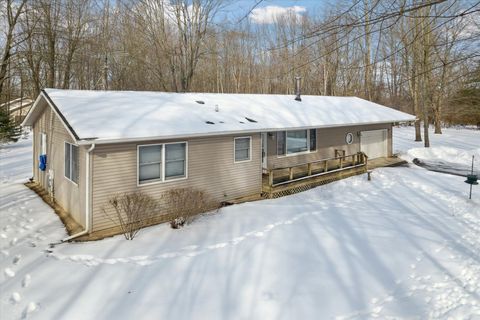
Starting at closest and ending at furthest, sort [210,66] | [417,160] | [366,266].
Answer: [366,266], [417,160], [210,66]

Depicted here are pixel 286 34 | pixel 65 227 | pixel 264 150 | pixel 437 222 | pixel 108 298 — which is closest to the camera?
pixel 108 298

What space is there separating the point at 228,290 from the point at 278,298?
90 centimetres

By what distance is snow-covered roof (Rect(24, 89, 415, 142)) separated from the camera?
9102mm

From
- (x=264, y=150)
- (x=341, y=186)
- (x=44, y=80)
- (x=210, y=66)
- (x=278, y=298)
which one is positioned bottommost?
(x=278, y=298)

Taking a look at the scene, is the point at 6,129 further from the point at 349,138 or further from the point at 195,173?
the point at 349,138

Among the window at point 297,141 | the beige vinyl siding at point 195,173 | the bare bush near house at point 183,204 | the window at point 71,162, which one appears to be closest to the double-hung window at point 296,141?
the window at point 297,141

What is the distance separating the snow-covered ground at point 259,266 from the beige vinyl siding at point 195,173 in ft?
3.01

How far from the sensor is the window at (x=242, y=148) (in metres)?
11.9

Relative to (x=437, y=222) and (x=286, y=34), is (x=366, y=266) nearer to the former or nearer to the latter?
(x=437, y=222)

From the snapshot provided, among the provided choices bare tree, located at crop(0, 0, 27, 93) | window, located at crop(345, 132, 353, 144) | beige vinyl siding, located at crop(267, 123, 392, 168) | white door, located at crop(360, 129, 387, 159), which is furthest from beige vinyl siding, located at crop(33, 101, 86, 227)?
white door, located at crop(360, 129, 387, 159)

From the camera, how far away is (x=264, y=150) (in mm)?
14031

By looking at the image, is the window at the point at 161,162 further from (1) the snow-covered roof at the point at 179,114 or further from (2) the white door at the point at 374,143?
(2) the white door at the point at 374,143

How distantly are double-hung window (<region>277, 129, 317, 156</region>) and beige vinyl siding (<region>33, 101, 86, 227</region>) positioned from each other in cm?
811

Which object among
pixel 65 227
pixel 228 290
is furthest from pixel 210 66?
pixel 228 290
